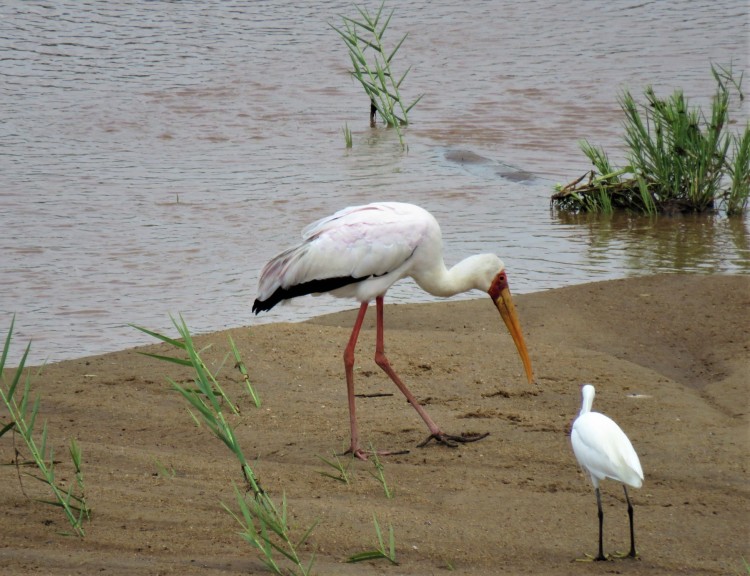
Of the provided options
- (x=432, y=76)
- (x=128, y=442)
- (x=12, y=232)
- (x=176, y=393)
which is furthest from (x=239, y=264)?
(x=432, y=76)

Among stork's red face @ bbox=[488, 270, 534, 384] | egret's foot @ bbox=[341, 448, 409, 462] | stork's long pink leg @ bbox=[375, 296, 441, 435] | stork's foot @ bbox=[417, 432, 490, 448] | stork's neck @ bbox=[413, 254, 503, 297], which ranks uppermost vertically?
stork's neck @ bbox=[413, 254, 503, 297]

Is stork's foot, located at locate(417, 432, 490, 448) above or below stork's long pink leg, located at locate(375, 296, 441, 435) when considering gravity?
below

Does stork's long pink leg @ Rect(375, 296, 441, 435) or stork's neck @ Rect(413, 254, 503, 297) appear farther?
stork's neck @ Rect(413, 254, 503, 297)

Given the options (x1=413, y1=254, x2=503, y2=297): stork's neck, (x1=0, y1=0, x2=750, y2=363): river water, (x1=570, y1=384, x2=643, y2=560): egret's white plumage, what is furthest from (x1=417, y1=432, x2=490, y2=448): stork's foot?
(x1=0, y1=0, x2=750, y2=363): river water

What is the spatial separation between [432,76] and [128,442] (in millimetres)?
11830

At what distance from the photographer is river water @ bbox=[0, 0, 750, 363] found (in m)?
8.48

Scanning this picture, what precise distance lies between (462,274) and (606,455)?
1.93 m

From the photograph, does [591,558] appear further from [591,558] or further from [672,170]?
[672,170]

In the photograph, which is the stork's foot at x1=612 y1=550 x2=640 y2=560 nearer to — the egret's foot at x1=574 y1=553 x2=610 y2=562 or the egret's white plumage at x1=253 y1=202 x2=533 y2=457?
the egret's foot at x1=574 y1=553 x2=610 y2=562

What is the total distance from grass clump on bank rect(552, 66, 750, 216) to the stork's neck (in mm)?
3935

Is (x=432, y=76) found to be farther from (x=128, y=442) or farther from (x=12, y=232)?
(x=128, y=442)

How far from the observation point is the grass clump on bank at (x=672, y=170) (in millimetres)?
9234

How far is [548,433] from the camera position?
534 centimetres

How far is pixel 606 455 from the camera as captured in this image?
12.8 feet
